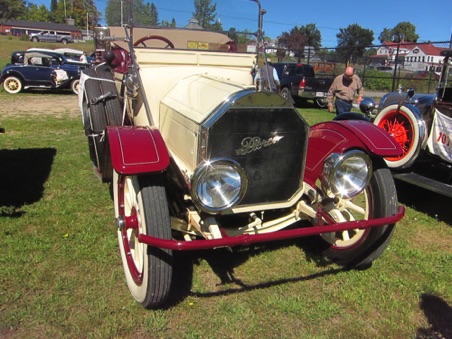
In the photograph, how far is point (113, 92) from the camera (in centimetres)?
396

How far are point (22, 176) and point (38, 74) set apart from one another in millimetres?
10558

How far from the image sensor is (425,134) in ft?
14.6

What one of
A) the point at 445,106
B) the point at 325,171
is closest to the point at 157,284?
the point at 325,171

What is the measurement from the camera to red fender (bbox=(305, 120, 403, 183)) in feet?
9.43

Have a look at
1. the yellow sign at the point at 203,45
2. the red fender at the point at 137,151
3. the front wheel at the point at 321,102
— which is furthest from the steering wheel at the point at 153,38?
the front wheel at the point at 321,102

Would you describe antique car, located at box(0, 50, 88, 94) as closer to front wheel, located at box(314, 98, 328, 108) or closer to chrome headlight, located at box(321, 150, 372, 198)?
front wheel, located at box(314, 98, 328, 108)

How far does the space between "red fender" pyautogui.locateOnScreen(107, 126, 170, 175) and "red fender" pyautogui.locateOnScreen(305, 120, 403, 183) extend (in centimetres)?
119

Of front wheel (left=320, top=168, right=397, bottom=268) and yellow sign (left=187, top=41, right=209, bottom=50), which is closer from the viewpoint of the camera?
front wheel (left=320, top=168, right=397, bottom=268)

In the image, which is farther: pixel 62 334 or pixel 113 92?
pixel 113 92

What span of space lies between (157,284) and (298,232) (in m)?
0.89

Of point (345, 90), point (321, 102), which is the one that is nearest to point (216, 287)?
point (345, 90)

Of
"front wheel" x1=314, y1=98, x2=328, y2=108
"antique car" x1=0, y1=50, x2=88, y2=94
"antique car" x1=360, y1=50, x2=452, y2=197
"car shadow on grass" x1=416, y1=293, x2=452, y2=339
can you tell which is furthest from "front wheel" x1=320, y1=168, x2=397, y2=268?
"antique car" x1=0, y1=50, x2=88, y2=94

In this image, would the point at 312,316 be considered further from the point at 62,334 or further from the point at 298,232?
the point at 62,334

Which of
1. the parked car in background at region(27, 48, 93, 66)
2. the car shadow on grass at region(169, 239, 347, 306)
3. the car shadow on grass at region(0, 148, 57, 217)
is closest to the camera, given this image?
the car shadow on grass at region(169, 239, 347, 306)
